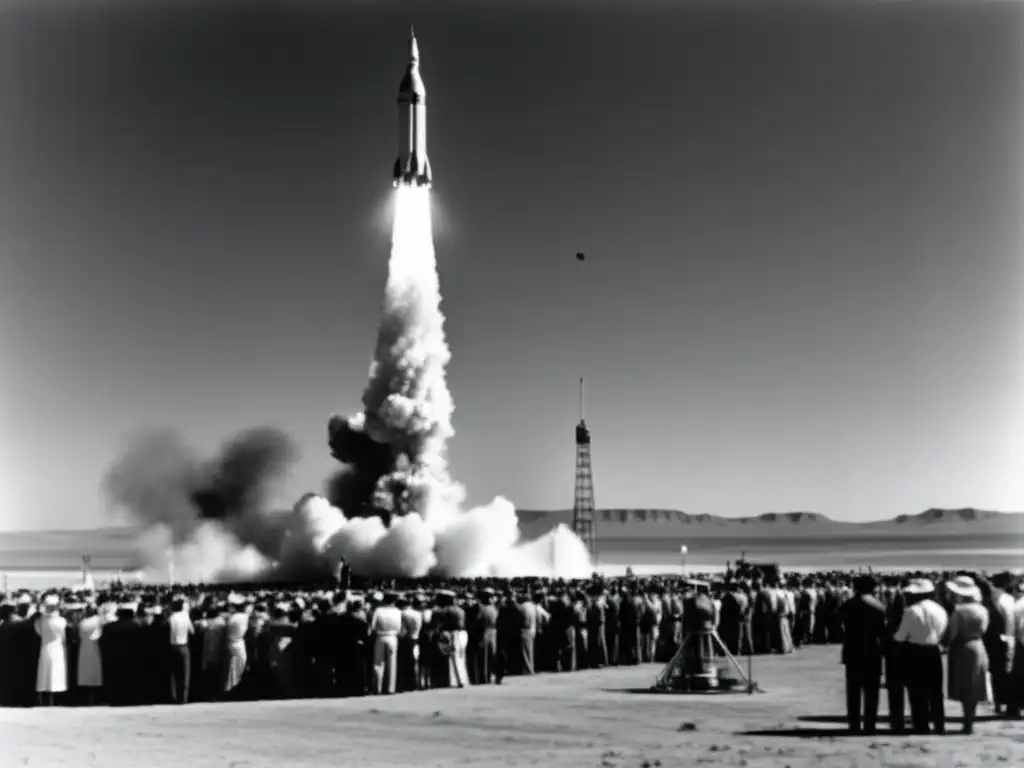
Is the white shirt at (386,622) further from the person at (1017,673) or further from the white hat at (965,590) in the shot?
the person at (1017,673)

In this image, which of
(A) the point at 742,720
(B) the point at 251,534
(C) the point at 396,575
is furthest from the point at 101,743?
(B) the point at 251,534

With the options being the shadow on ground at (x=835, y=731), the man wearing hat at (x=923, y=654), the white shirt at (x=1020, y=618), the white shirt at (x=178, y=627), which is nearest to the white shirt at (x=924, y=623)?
the man wearing hat at (x=923, y=654)

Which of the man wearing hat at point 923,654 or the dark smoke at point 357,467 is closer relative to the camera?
the man wearing hat at point 923,654

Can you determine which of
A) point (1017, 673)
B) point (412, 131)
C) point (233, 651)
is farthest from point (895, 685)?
point (412, 131)

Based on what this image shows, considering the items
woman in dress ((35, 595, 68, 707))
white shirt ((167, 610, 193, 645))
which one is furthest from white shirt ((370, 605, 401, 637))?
woman in dress ((35, 595, 68, 707))

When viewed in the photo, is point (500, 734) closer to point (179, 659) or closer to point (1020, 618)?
point (179, 659)

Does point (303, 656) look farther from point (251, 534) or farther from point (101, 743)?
point (251, 534)
